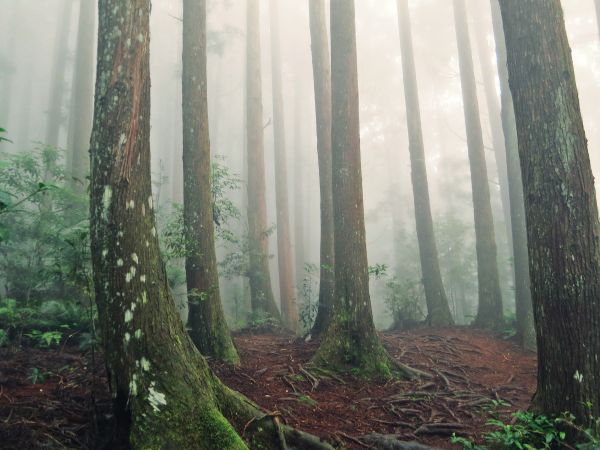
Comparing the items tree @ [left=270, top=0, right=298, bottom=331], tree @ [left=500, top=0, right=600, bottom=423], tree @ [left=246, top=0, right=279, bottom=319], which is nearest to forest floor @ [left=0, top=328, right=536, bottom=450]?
tree @ [left=500, top=0, right=600, bottom=423]

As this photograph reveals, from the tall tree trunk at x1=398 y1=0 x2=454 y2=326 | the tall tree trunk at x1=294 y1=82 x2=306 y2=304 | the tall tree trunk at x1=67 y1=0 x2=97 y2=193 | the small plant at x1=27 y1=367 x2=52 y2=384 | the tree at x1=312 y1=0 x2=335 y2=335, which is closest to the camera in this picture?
the small plant at x1=27 y1=367 x2=52 y2=384

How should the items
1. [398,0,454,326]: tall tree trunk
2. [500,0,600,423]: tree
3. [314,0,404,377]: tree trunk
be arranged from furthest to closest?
[398,0,454,326]: tall tree trunk, [314,0,404,377]: tree trunk, [500,0,600,423]: tree

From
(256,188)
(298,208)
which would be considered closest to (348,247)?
(256,188)

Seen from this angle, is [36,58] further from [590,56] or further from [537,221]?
[537,221]

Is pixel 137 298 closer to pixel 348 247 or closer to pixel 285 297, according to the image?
pixel 348 247

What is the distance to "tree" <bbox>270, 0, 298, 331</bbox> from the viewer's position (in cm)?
1491

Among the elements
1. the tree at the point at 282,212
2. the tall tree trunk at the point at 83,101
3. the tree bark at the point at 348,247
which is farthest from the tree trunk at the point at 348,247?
the tall tree trunk at the point at 83,101

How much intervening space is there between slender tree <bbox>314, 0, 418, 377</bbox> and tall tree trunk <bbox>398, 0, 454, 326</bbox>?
6895mm

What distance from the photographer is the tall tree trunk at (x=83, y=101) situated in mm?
12738

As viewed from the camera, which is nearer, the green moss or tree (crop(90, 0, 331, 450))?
the green moss

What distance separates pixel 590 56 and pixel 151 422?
31.5m

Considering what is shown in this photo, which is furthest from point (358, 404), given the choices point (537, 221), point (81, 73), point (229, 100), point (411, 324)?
point (229, 100)

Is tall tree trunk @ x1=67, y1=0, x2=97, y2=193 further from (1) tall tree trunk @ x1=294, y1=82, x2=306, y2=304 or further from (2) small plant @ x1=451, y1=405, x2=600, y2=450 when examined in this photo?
(2) small plant @ x1=451, y1=405, x2=600, y2=450

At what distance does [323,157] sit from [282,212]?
749cm
